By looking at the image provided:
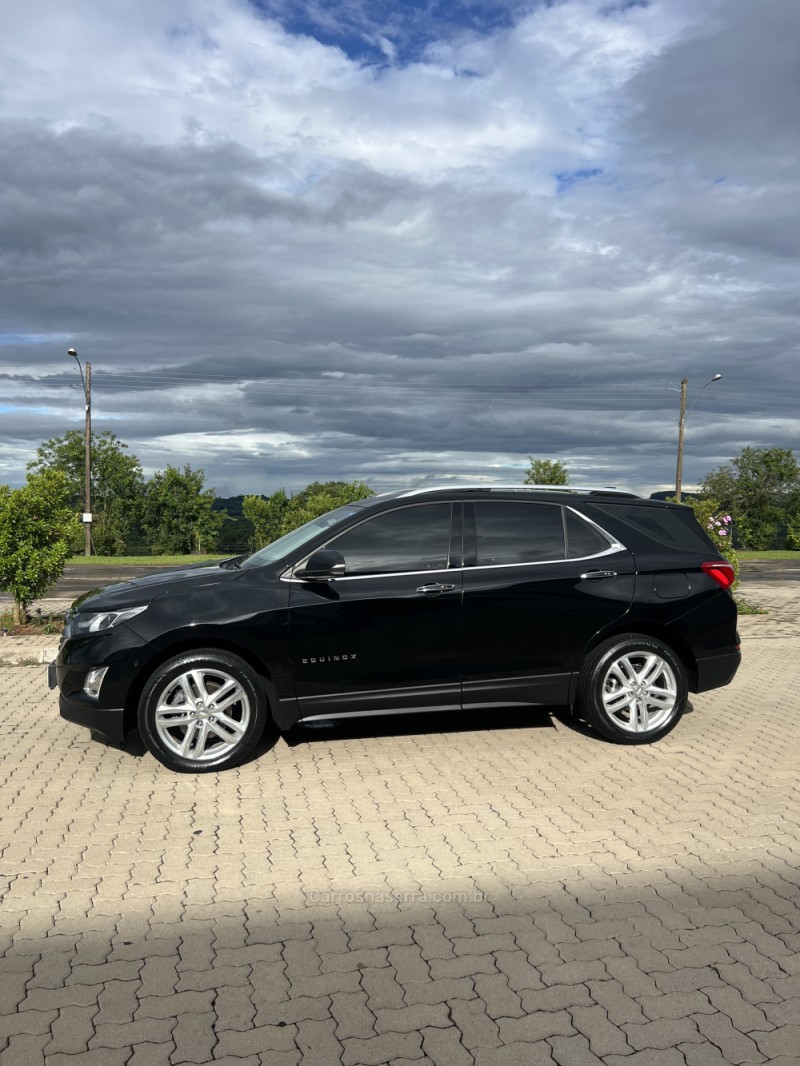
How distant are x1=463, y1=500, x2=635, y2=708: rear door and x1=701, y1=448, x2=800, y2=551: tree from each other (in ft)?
190

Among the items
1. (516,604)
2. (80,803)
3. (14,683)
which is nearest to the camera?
(80,803)

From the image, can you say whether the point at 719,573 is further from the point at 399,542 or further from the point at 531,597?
the point at 399,542

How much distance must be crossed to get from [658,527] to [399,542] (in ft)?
6.49

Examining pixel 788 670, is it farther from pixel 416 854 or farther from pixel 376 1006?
pixel 376 1006

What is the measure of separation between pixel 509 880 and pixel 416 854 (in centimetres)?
52

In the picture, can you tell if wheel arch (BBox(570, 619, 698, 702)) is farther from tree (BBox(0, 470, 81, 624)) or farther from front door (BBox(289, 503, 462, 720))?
tree (BBox(0, 470, 81, 624))

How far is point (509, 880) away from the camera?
4.11 m

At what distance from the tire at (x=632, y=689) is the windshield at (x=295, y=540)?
2025mm

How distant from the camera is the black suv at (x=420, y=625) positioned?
571 centimetres

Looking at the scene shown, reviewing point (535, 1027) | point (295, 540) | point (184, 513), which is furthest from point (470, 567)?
point (184, 513)

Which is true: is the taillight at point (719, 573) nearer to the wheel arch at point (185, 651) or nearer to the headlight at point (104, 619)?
the wheel arch at point (185, 651)

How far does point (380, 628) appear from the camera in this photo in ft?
19.3

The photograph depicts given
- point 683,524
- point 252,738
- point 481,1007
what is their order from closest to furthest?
point 481,1007 → point 252,738 → point 683,524

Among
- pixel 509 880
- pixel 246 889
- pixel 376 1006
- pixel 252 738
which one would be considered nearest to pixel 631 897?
pixel 509 880
